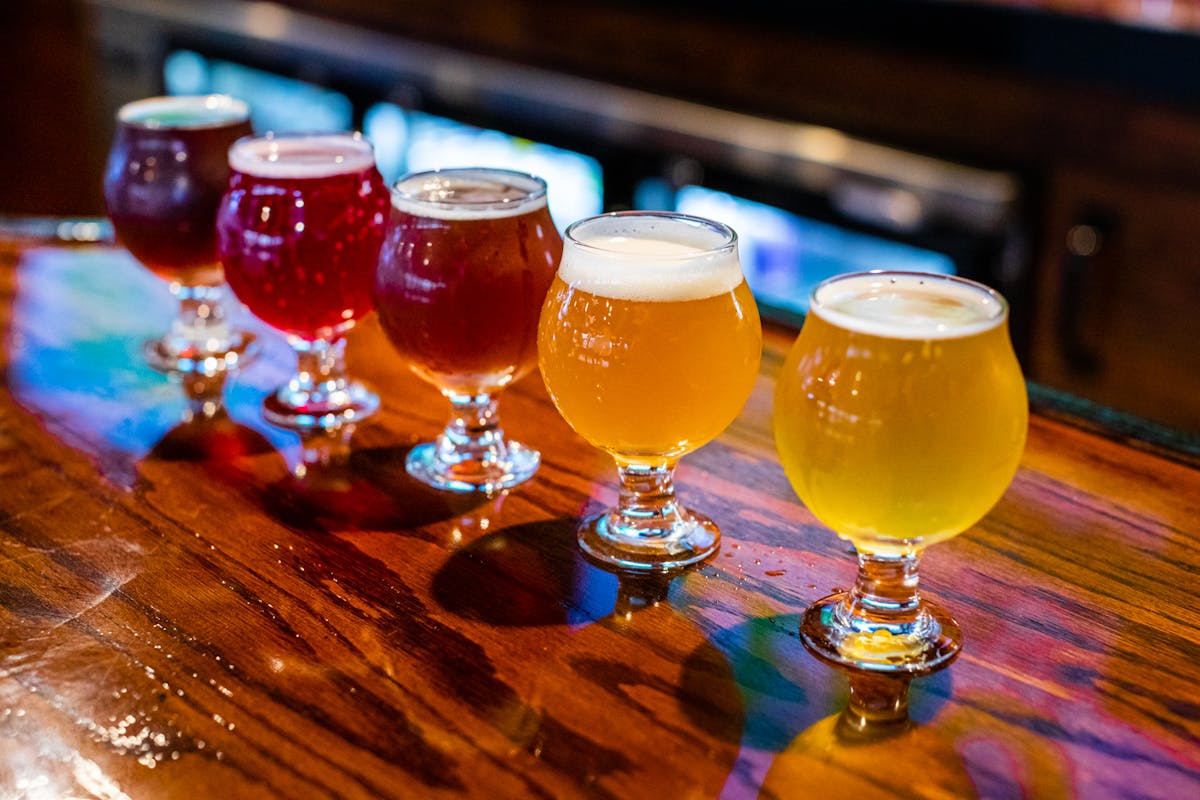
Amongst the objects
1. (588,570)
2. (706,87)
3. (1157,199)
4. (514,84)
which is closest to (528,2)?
(514,84)

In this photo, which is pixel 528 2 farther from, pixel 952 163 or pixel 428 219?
pixel 428 219

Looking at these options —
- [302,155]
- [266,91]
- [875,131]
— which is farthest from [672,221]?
[266,91]

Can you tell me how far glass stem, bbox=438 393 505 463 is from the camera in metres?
1.29

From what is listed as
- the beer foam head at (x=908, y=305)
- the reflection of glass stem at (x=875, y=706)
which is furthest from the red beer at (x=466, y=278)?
the reflection of glass stem at (x=875, y=706)

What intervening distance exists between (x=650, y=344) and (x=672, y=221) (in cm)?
17

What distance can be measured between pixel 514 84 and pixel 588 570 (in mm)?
2712

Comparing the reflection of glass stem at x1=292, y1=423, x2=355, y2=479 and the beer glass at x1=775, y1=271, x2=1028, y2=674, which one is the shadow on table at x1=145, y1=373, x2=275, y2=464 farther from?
the beer glass at x1=775, y1=271, x2=1028, y2=674

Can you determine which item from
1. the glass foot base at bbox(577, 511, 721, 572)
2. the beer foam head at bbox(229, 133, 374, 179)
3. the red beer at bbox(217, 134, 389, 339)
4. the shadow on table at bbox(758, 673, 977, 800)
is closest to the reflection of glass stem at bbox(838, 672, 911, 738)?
the shadow on table at bbox(758, 673, 977, 800)

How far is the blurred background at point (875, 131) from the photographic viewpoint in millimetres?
2674

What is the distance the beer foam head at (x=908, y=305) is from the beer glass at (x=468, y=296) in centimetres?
35

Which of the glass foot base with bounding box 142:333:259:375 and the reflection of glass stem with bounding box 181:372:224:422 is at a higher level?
the glass foot base with bounding box 142:333:259:375

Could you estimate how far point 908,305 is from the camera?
975 mm

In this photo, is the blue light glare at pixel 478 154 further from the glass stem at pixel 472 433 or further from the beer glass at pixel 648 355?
the beer glass at pixel 648 355

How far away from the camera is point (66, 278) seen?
6.04 ft
